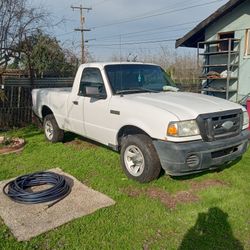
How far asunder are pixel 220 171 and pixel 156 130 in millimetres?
1838

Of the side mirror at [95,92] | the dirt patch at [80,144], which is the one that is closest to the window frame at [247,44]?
the dirt patch at [80,144]

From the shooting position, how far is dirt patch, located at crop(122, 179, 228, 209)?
13.8ft

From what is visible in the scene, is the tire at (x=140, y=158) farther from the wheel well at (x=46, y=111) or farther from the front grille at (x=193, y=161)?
the wheel well at (x=46, y=111)

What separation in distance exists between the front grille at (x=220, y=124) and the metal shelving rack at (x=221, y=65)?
296 inches

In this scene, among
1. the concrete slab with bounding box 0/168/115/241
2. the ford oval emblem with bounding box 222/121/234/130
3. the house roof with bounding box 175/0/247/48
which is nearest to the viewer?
the concrete slab with bounding box 0/168/115/241

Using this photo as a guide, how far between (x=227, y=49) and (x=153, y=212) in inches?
420

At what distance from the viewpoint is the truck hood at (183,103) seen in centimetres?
420

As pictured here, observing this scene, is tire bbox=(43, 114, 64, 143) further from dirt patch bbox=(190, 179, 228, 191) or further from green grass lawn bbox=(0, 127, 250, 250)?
dirt patch bbox=(190, 179, 228, 191)

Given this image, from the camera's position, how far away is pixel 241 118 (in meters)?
4.73

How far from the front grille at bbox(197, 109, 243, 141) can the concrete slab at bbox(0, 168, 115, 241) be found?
165 cm

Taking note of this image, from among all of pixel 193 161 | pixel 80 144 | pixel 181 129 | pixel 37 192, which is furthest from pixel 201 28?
pixel 37 192

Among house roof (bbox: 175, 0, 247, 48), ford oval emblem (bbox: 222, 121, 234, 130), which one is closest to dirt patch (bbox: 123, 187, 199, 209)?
ford oval emblem (bbox: 222, 121, 234, 130)

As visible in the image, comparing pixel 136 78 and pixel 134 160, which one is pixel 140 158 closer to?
pixel 134 160

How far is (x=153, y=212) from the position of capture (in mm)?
3871
